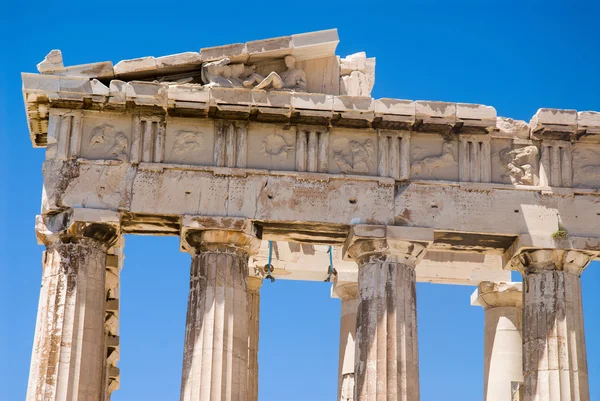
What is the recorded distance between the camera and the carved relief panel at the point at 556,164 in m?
34.5

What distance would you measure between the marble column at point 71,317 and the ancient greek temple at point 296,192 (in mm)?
40

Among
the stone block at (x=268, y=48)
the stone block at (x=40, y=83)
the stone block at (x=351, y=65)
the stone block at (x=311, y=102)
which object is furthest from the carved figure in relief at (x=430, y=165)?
the stone block at (x=40, y=83)

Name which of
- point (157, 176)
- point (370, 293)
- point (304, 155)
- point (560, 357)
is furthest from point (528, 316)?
point (157, 176)

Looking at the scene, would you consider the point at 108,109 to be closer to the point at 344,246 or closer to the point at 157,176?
the point at 157,176

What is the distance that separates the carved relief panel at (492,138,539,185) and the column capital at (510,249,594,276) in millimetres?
1564

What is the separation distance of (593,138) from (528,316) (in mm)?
4161

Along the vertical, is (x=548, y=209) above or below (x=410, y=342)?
above

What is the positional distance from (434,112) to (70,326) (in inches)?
348

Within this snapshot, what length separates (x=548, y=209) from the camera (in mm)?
34156

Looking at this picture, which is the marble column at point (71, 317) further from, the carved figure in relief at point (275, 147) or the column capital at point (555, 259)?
the column capital at point (555, 259)

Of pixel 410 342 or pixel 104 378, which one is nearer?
pixel 410 342

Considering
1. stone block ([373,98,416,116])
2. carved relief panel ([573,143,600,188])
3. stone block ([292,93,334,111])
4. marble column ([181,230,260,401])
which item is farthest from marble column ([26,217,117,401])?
carved relief panel ([573,143,600,188])

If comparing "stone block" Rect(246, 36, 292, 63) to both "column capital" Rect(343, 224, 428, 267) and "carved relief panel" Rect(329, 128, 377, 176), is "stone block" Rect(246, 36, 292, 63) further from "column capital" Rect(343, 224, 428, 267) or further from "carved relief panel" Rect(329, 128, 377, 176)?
"column capital" Rect(343, 224, 428, 267)

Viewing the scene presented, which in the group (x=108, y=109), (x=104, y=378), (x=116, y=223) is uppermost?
(x=108, y=109)
